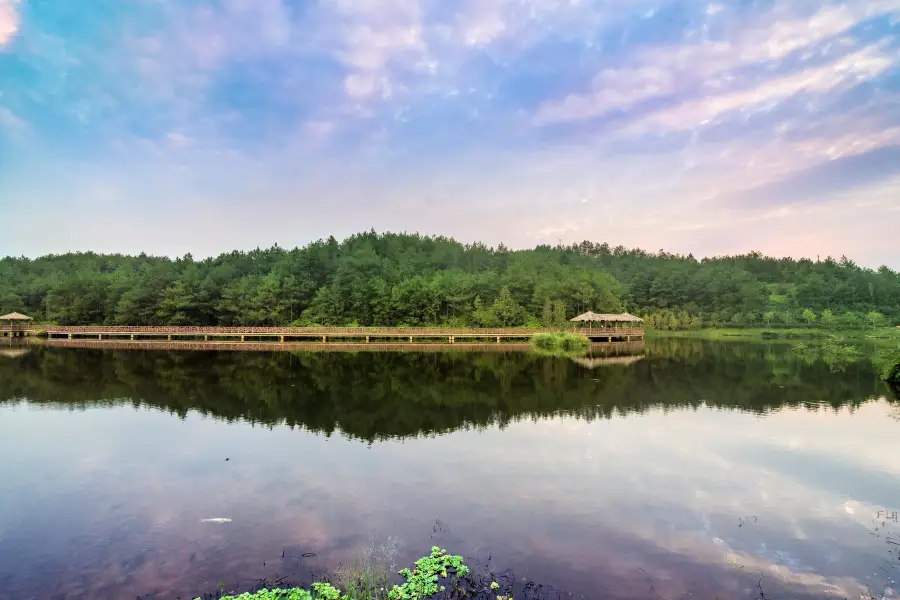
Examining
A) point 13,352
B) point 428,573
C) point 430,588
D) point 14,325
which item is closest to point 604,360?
point 428,573

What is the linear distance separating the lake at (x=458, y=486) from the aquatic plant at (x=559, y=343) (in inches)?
656

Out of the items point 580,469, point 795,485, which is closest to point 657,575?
point 580,469

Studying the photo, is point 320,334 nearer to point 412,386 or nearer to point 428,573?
point 412,386

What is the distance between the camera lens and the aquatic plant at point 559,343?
1542 inches

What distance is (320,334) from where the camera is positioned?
4397 centimetres

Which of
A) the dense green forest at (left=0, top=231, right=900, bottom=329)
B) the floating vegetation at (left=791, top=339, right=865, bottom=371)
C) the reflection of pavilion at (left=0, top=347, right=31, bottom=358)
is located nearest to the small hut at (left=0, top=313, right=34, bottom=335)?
the dense green forest at (left=0, top=231, right=900, bottom=329)

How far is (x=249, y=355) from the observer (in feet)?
116

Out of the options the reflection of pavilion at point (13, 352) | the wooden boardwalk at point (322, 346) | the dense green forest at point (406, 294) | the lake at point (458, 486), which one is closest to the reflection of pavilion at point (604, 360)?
the wooden boardwalk at point (322, 346)

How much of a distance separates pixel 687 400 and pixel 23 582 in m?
19.8

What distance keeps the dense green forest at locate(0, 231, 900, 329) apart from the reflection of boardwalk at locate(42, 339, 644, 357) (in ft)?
27.0

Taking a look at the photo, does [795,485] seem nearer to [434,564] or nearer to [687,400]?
[434,564]

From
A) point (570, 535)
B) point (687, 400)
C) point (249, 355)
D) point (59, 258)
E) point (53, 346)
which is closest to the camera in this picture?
point (570, 535)

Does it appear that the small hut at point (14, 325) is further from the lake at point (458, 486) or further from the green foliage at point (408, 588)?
the green foliage at point (408, 588)

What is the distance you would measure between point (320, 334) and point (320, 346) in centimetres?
252
